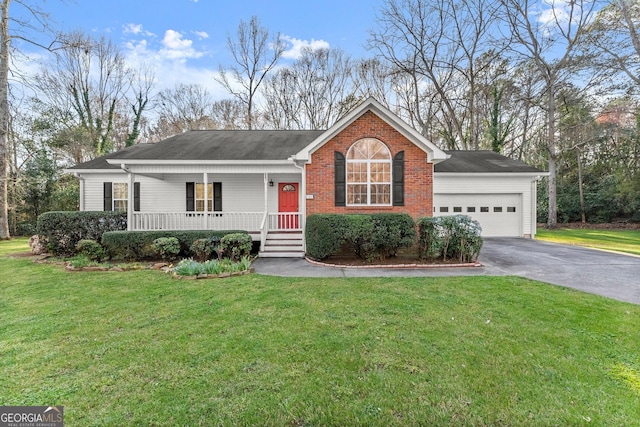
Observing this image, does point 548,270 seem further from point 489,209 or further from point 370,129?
point 489,209

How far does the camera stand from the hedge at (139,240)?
9453mm

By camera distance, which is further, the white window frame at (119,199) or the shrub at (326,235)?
the white window frame at (119,199)

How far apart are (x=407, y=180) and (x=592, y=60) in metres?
18.8

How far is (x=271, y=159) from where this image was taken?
36.9 ft

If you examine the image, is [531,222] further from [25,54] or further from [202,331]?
[25,54]

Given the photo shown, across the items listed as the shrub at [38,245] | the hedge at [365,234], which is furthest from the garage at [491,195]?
the shrub at [38,245]

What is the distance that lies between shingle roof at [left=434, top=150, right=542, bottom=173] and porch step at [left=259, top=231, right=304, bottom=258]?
27.0ft

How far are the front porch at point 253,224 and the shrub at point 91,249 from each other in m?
1.58

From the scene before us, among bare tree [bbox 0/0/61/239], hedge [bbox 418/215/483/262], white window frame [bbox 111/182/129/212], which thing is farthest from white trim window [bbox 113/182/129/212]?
hedge [bbox 418/215/483/262]

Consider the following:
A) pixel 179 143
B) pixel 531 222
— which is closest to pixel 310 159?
pixel 179 143

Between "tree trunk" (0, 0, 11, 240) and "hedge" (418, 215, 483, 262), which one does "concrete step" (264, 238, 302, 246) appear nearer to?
"hedge" (418, 215, 483, 262)

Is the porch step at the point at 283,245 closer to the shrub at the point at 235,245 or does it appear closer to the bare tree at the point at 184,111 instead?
the shrub at the point at 235,245

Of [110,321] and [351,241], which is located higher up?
[351,241]

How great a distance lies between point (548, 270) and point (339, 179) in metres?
6.84
